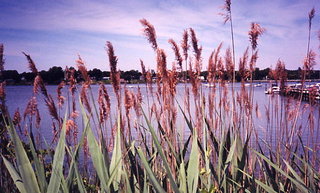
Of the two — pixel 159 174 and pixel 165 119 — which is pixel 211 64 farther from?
pixel 159 174

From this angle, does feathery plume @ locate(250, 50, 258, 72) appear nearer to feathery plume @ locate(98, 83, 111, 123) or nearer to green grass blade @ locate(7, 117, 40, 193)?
feathery plume @ locate(98, 83, 111, 123)

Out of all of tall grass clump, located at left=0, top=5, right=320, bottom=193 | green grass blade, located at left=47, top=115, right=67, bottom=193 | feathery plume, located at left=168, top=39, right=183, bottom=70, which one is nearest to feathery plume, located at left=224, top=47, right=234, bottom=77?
tall grass clump, located at left=0, top=5, right=320, bottom=193

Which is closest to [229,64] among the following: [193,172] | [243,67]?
[243,67]

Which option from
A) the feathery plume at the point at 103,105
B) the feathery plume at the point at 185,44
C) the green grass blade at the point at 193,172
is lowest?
the green grass blade at the point at 193,172

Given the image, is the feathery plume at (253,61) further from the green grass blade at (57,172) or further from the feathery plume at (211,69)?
the green grass blade at (57,172)

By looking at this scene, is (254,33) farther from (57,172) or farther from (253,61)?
(57,172)

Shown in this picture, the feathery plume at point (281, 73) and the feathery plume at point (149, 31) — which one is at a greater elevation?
the feathery plume at point (149, 31)

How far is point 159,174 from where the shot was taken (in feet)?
9.66

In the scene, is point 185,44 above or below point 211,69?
above

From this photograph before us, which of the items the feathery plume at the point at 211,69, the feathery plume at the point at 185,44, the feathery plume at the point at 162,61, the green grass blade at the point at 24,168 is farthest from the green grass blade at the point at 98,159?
the feathery plume at the point at 211,69

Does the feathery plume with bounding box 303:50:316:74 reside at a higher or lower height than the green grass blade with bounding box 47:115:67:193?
higher

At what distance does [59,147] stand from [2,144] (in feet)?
7.73

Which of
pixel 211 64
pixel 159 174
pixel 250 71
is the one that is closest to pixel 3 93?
pixel 159 174

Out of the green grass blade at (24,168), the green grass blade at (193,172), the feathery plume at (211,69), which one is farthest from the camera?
the feathery plume at (211,69)
